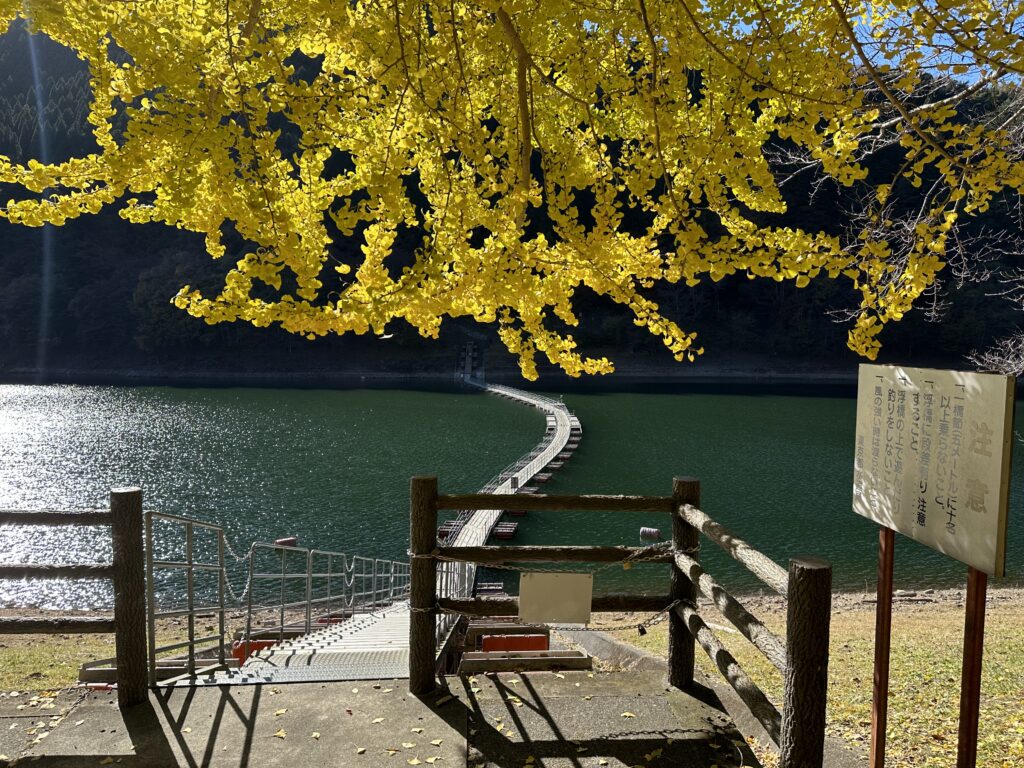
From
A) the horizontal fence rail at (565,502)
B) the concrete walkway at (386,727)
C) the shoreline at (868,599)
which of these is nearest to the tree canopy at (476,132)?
the horizontal fence rail at (565,502)

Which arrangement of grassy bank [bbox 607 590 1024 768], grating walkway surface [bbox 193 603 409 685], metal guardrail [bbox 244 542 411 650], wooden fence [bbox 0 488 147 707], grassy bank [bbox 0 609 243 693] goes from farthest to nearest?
metal guardrail [bbox 244 542 411 650], grassy bank [bbox 0 609 243 693], grassy bank [bbox 607 590 1024 768], grating walkway surface [bbox 193 603 409 685], wooden fence [bbox 0 488 147 707]

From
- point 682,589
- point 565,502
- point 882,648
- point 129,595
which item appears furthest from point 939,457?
point 129,595

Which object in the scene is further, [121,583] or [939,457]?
[121,583]

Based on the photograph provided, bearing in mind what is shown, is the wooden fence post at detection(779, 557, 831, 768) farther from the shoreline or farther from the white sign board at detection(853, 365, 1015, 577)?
the shoreline

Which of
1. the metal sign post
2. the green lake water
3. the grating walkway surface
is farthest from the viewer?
the green lake water

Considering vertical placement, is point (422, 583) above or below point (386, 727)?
above

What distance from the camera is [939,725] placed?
3.97 meters

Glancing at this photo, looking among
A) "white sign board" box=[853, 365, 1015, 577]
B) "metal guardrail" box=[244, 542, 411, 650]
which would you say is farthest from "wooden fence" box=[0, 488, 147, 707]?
"metal guardrail" box=[244, 542, 411, 650]

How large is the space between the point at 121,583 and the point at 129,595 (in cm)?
7

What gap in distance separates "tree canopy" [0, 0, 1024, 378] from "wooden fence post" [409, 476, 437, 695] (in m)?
0.83

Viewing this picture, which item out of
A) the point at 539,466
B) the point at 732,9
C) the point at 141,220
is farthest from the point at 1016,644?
the point at 539,466

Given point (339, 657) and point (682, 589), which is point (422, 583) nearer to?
point (682, 589)

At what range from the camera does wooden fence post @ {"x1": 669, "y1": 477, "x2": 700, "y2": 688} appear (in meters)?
3.17

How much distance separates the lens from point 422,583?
3189 mm
